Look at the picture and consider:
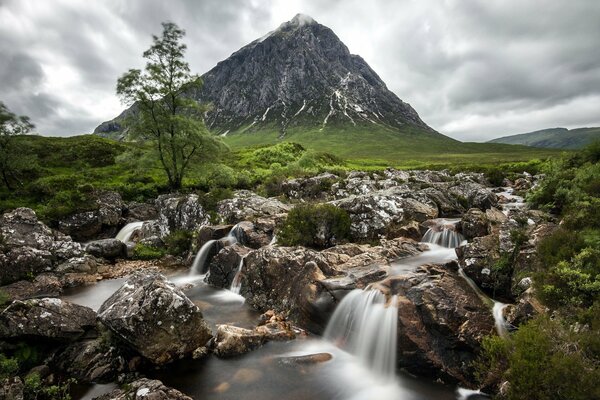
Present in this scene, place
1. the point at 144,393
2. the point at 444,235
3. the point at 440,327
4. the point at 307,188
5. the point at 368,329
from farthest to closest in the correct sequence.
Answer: the point at 307,188
the point at 444,235
the point at 368,329
the point at 440,327
the point at 144,393

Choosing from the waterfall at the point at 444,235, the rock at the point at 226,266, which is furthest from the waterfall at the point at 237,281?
the waterfall at the point at 444,235

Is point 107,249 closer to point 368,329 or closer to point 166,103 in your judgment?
point 166,103

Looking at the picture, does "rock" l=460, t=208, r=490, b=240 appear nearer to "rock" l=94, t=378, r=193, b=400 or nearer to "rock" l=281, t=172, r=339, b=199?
"rock" l=94, t=378, r=193, b=400

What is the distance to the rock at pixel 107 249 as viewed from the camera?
2686cm

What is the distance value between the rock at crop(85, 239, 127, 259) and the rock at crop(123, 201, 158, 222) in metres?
Answer: 7.32

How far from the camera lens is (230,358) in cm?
1285

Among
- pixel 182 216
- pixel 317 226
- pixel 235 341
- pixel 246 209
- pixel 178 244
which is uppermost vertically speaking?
pixel 246 209

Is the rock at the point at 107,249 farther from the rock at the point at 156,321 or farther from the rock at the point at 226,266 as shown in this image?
the rock at the point at 156,321

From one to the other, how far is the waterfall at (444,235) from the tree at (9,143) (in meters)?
46.1

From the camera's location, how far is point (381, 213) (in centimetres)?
2438

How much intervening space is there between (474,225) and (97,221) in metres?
33.0

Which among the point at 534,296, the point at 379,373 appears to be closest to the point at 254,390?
the point at 379,373

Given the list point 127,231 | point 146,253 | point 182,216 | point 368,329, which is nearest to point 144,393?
point 368,329

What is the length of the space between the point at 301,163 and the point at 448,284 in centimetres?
5289
